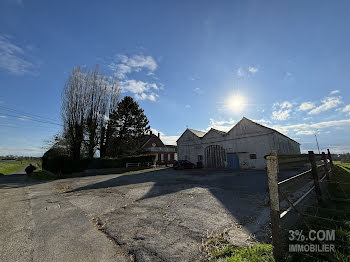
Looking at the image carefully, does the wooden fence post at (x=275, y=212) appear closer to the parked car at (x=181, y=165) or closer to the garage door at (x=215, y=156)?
the parked car at (x=181, y=165)

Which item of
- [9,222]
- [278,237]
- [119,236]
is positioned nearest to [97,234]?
[119,236]

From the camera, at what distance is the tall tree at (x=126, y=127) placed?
23844mm

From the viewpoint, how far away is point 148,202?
5.95m

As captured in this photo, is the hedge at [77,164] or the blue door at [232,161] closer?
the hedge at [77,164]

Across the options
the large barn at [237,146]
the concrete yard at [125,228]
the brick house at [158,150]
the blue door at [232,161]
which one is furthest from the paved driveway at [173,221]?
the brick house at [158,150]

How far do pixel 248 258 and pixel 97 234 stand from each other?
321 cm

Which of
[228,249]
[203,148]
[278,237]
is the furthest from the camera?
[203,148]

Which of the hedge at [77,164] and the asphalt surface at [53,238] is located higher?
the hedge at [77,164]

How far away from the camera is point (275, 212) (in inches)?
95.6

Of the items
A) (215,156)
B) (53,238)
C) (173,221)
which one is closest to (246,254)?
(173,221)

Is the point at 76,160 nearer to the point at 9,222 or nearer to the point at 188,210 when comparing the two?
the point at 9,222

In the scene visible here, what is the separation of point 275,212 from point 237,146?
2053 cm

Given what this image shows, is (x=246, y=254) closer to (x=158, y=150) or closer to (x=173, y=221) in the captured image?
(x=173, y=221)

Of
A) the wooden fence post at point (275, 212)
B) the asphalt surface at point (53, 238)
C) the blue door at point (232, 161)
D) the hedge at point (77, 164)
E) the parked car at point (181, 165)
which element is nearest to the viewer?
the wooden fence post at point (275, 212)
